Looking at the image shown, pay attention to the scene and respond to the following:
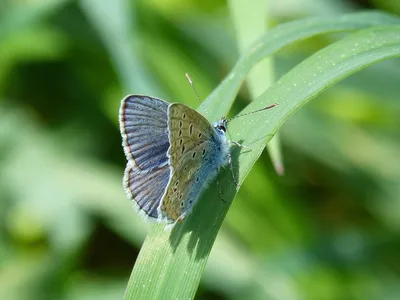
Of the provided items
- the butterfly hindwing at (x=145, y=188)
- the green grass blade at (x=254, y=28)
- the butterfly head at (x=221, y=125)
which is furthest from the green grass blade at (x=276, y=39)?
the butterfly hindwing at (x=145, y=188)

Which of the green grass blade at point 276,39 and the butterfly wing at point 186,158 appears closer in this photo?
the butterfly wing at point 186,158

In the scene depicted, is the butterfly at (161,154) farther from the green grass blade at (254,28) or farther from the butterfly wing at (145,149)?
the green grass blade at (254,28)

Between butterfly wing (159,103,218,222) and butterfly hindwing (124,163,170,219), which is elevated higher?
butterfly wing (159,103,218,222)

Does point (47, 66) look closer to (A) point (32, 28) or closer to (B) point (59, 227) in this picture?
(A) point (32, 28)

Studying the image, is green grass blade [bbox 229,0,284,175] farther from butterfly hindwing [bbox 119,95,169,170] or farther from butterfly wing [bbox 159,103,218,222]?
butterfly hindwing [bbox 119,95,169,170]

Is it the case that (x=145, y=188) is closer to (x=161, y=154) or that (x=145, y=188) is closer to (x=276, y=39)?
(x=161, y=154)

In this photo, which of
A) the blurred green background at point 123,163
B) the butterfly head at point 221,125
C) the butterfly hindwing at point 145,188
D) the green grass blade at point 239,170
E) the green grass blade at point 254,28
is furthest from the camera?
the blurred green background at point 123,163

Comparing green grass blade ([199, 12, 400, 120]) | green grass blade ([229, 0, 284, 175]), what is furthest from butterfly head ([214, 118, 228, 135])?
green grass blade ([229, 0, 284, 175])
